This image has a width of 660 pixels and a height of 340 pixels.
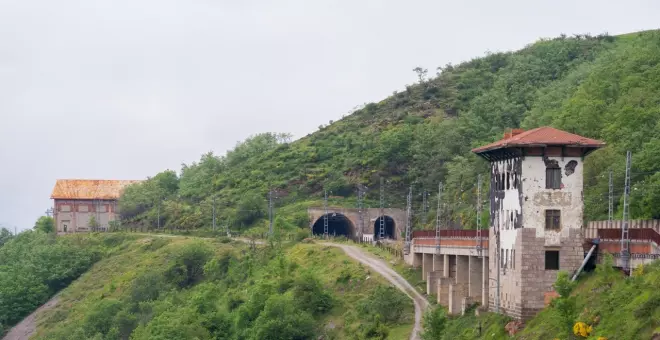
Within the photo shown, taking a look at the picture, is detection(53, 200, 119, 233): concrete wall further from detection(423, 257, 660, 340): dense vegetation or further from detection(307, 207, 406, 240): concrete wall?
detection(423, 257, 660, 340): dense vegetation

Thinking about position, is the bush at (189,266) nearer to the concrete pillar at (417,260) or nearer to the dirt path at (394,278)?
the dirt path at (394,278)

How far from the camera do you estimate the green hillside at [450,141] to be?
85.3 m

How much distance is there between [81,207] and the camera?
539ft

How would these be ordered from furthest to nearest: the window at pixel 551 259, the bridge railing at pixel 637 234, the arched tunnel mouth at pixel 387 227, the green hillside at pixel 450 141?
1. the arched tunnel mouth at pixel 387 227
2. the green hillside at pixel 450 141
3. the window at pixel 551 259
4. the bridge railing at pixel 637 234

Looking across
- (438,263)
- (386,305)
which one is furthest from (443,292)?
(438,263)

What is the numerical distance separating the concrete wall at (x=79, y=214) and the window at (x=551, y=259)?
11480 centimetres

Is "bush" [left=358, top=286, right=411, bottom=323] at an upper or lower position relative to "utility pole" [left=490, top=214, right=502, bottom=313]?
lower

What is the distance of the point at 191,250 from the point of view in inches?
4660

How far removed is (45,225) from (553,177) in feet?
429

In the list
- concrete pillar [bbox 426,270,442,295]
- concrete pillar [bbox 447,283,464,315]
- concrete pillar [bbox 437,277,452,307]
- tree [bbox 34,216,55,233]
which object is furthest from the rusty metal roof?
concrete pillar [bbox 447,283,464,315]

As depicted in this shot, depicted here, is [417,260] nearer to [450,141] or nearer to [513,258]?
[513,258]

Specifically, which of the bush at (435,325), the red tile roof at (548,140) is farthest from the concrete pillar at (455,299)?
the red tile roof at (548,140)

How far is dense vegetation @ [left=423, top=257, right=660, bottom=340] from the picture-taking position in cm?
4488

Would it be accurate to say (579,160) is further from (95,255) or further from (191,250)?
(95,255)
